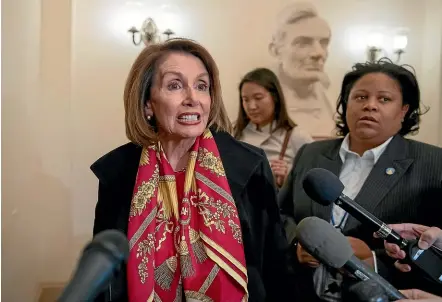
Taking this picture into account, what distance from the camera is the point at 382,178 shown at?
1.47m

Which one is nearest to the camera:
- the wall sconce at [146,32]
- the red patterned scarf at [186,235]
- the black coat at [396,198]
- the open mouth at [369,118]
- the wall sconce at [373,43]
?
the red patterned scarf at [186,235]

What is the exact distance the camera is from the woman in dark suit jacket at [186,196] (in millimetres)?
1189

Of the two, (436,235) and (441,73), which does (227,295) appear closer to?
(436,235)

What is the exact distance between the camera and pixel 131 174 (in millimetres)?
1306

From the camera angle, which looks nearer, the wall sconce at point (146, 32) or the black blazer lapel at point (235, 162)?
the black blazer lapel at point (235, 162)

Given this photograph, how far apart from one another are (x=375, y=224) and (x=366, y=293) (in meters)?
0.26

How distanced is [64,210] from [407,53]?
2.11m

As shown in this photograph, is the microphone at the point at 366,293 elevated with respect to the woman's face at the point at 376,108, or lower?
lower

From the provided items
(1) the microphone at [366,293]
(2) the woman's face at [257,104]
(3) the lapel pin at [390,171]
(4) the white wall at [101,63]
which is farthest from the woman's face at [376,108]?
(4) the white wall at [101,63]

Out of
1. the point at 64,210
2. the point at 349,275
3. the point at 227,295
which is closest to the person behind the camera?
the point at 349,275

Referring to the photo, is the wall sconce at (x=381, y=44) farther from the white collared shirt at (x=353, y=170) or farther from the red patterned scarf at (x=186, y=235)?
the red patterned scarf at (x=186, y=235)

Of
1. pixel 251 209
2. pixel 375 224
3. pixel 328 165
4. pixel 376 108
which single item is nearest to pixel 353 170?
pixel 328 165

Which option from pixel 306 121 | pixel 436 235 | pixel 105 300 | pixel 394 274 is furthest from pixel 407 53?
pixel 105 300

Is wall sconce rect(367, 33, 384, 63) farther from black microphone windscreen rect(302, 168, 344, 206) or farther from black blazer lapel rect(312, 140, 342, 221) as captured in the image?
black microphone windscreen rect(302, 168, 344, 206)
